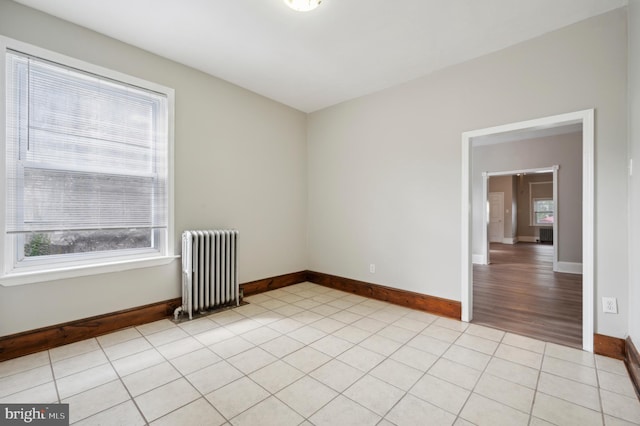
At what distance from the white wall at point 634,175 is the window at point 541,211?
11382mm

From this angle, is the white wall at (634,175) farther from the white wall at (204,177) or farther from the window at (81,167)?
the window at (81,167)

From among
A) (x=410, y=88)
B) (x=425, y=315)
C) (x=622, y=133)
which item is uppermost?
(x=410, y=88)

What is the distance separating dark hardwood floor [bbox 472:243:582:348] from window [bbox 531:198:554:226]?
6.58 m

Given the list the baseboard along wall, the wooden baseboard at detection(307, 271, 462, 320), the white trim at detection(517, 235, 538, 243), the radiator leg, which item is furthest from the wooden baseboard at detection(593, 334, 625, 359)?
the white trim at detection(517, 235, 538, 243)

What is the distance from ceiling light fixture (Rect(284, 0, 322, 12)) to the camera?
6.91 feet

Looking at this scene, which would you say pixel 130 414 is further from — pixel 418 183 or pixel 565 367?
pixel 418 183

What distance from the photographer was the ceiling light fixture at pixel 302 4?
83.0 inches

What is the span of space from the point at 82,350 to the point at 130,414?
116 cm

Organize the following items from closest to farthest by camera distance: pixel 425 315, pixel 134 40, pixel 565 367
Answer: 1. pixel 565 367
2. pixel 134 40
3. pixel 425 315

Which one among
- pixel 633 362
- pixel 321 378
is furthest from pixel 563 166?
pixel 321 378

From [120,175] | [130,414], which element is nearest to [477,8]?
[120,175]

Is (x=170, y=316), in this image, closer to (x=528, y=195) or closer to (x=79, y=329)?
(x=79, y=329)

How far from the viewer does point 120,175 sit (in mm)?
2766
